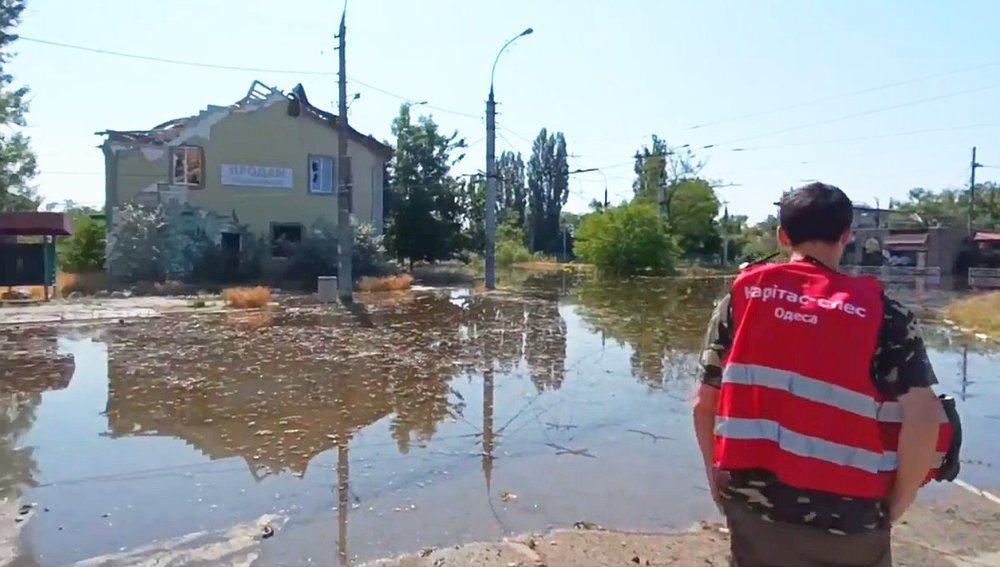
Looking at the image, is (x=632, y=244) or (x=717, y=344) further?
(x=632, y=244)

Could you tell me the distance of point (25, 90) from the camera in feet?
131

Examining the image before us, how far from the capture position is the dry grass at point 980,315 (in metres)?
20.8

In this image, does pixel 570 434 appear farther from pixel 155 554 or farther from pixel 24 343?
pixel 24 343

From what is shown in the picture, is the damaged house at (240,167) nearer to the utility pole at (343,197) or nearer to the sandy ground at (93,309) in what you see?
the utility pole at (343,197)

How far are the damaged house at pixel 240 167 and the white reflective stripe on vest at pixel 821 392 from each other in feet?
101

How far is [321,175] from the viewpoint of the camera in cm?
3528

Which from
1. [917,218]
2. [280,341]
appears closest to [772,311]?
[280,341]

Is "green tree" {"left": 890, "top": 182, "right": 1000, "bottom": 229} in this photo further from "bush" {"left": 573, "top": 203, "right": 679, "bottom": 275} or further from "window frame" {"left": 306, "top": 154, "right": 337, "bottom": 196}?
"window frame" {"left": 306, "top": 154, "right": 337, "bottom": 196}

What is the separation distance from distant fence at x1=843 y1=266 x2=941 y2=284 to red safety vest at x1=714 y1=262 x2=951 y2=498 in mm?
44748

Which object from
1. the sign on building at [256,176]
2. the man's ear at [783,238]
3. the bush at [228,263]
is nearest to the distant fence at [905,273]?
the sign on building at [256,176]

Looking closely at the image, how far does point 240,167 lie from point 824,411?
33.3 meters

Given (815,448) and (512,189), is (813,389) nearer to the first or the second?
(815,448)

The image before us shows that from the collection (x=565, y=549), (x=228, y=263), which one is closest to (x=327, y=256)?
(x=228, y=263)

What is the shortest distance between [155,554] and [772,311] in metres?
4.44
